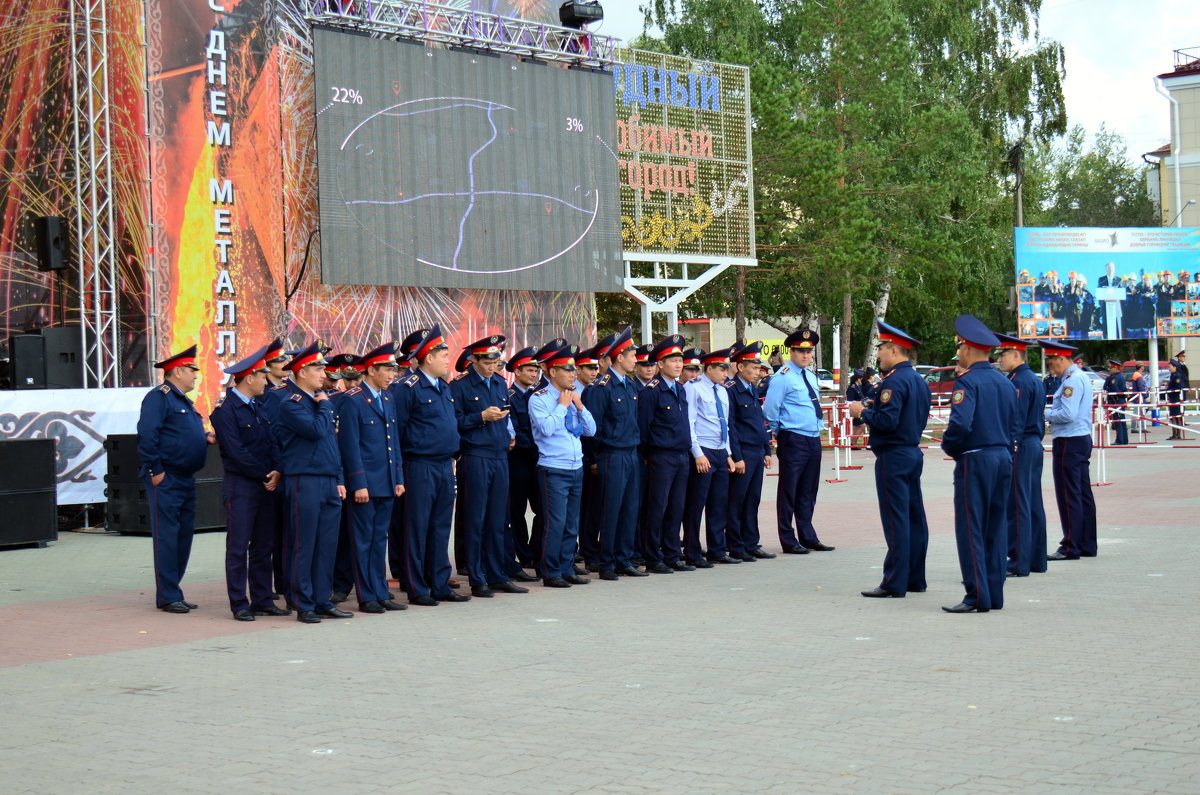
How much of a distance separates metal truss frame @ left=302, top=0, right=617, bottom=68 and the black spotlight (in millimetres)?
220

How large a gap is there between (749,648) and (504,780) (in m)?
2.96

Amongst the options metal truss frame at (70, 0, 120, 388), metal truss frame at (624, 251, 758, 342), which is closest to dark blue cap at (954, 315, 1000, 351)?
metal truss frame at (70, 0, 120, 388)

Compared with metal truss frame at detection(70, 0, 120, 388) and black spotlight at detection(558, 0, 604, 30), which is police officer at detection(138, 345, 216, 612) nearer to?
metal truss frame at detection(70, 0, 120, 388)

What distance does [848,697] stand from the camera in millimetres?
6742

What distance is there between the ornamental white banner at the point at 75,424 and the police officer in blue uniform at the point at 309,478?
6.75 meters

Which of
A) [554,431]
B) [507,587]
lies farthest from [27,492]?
[554,431]

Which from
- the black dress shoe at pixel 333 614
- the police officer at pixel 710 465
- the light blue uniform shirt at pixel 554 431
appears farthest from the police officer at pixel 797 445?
the black dress shoe at pixel 333 614

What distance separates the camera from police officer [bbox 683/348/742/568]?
1223 cm

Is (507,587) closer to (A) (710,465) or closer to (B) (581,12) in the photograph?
(A) (710,465)

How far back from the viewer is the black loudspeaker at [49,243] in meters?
16.9

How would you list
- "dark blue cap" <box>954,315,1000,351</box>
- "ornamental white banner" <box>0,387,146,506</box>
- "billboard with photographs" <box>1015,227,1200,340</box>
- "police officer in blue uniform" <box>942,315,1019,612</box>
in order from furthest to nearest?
"billboard with photographs" <box>1015,227,1200,340</box> → "ornamental white banner" <box>0,387,146,506</box> → "dark blue cap" <box>954,315,1000,351</box> → "police officer in blue uniform" <box>942,315,1019,612</box>

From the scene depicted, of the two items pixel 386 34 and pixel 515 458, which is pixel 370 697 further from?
pixel 386 34

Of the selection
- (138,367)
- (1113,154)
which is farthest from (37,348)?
(1113,154)

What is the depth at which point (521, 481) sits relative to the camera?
11914 mm
